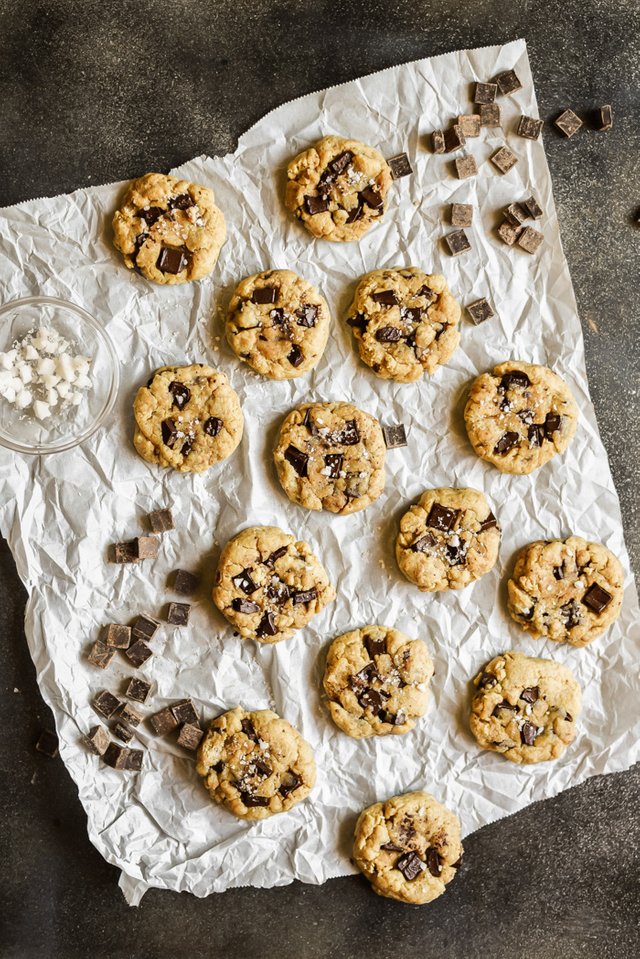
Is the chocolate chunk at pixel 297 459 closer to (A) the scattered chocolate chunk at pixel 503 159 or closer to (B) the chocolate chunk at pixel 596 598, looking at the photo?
(B) the chocolate chunk at pixel 596 598

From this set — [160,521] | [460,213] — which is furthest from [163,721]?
[460,213]

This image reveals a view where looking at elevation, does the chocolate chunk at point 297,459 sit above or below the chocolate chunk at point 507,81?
below

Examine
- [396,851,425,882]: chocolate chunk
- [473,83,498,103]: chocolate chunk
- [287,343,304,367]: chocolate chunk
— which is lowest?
[396,851,425,882]: chocolate chunk

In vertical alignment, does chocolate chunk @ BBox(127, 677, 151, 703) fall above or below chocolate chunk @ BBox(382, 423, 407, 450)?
below

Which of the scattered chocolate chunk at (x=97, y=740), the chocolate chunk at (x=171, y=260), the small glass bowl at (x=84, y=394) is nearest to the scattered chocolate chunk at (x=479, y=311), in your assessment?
the chocolate chunk at (x=171, y=260)

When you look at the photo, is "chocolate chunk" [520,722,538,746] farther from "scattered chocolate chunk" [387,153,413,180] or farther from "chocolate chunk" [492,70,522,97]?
"chocolate chunk" [492,70,522,97]

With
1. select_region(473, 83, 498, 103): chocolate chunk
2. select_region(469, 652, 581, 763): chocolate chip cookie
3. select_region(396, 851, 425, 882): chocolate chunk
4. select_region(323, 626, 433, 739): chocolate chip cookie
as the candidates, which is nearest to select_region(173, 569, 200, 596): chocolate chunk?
select_region(323, 626, 433, 739): chocolate chip cookie

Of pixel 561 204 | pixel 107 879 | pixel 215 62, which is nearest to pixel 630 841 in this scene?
pixel 107 879
